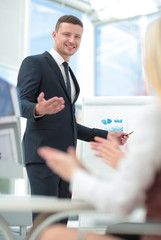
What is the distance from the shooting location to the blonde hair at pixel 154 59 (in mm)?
1007

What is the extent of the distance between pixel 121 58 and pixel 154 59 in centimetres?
611

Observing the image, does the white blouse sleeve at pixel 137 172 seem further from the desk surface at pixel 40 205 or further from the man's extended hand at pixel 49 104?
the man's extended hand at pixel 49 104

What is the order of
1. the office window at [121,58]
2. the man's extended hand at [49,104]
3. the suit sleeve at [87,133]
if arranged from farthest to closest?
the office window at [121,58]
the suit sleeve at [87,133]
the man's extended hand at [49,104]

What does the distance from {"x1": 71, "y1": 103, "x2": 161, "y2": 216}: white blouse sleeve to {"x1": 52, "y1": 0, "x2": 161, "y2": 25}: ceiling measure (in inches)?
231

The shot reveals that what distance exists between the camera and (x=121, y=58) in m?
7.03

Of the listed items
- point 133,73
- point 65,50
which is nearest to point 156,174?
point 65,50

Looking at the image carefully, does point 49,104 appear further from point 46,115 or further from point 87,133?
point 87,133

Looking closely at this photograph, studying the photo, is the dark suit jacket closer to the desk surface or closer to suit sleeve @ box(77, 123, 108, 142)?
suit sleeve @ box(77, 123, 108, 142)

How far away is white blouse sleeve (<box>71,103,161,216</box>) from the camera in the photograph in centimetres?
94

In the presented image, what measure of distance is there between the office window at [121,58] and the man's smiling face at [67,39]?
416 centimetres

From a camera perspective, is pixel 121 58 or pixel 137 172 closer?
pixel 137 172

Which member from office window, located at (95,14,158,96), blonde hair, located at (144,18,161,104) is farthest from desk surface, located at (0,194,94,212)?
office window, located at (95,14,158,96)

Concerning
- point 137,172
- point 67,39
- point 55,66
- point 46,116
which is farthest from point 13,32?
point 137,172

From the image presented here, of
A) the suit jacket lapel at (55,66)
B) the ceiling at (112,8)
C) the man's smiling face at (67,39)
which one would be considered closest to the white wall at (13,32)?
the ceiling at (112,8)
